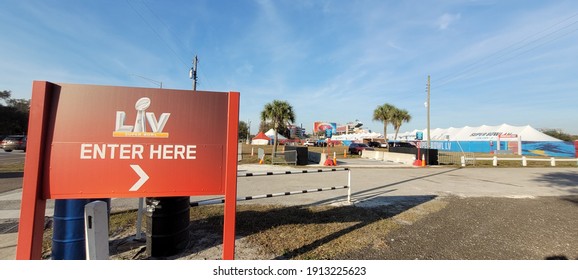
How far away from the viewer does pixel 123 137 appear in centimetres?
276

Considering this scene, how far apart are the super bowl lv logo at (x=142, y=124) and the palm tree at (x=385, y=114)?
50596mm

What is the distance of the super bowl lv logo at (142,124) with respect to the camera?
9.03 feet

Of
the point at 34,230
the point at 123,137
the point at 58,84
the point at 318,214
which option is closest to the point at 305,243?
the point at 318,214

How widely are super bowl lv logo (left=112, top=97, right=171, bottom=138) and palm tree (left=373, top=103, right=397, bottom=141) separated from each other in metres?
50.6

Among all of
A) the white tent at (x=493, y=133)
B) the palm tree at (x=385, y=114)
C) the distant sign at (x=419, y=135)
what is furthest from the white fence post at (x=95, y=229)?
the distant sign at (x=419, y=135)

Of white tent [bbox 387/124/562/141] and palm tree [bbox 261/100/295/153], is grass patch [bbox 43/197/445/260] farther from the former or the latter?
white tent [bbox 387/124/562/141]

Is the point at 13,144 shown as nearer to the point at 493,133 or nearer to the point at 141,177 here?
the point at 141,177

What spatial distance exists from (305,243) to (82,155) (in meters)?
3.22

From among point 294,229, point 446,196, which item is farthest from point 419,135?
point 294,229

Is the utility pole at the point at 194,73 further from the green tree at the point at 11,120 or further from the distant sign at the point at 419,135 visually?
the distant sign at the point at 419,135

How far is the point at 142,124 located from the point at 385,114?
51.5 metres

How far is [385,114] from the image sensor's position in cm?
4931

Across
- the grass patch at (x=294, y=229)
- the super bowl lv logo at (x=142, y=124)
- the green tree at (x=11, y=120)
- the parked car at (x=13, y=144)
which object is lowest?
the grass patch at (x=294, y=229)

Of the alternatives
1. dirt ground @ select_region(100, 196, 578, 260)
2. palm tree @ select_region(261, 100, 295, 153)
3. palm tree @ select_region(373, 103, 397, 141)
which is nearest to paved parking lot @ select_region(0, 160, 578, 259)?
dirt ground @ select_region(100, 196, 578, 260)
